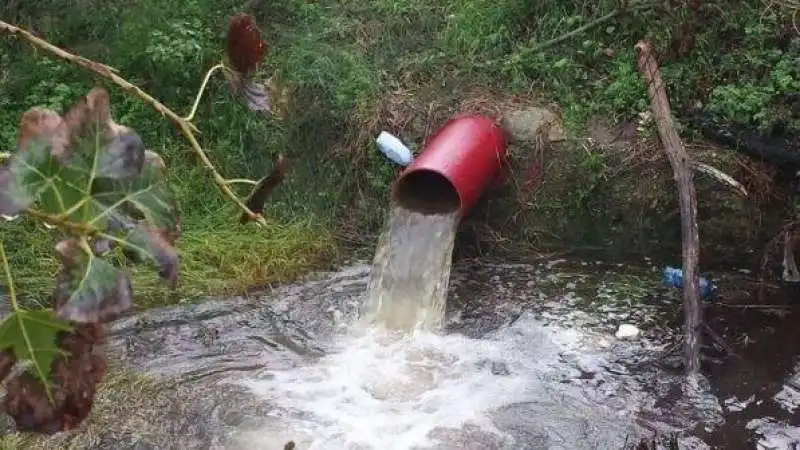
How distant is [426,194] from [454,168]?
0.50 meters

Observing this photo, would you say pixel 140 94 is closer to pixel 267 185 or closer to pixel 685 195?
pixel 267 185

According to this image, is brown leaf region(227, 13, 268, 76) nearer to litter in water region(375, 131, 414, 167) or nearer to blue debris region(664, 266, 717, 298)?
blue debris region(664, 266, 717, 298)

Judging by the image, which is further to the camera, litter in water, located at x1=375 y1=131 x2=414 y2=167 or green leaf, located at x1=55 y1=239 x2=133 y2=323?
litter in water, located at x1=375 y1=131 x2=414 y2=167

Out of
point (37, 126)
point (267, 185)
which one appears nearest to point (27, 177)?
point (37, 126)

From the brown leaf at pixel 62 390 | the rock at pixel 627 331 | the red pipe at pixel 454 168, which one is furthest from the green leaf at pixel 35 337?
the red pipe at pixel 454 168

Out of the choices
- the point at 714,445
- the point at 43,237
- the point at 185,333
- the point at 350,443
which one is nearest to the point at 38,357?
the point at 350,443

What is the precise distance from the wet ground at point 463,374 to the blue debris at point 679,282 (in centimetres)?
5

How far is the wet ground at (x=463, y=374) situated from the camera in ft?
11.6

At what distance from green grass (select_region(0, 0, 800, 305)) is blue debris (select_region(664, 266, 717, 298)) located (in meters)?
0.69

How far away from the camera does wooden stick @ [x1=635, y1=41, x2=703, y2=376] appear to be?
390 cm

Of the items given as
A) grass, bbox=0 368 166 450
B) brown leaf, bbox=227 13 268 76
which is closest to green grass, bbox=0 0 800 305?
grass, bbox=0 368 166 450

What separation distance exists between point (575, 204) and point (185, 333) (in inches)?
90.9

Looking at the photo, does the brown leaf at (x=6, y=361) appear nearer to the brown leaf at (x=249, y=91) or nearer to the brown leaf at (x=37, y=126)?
the brown leaf at (x=37, y=126)

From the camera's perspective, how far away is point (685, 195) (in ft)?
14.0
